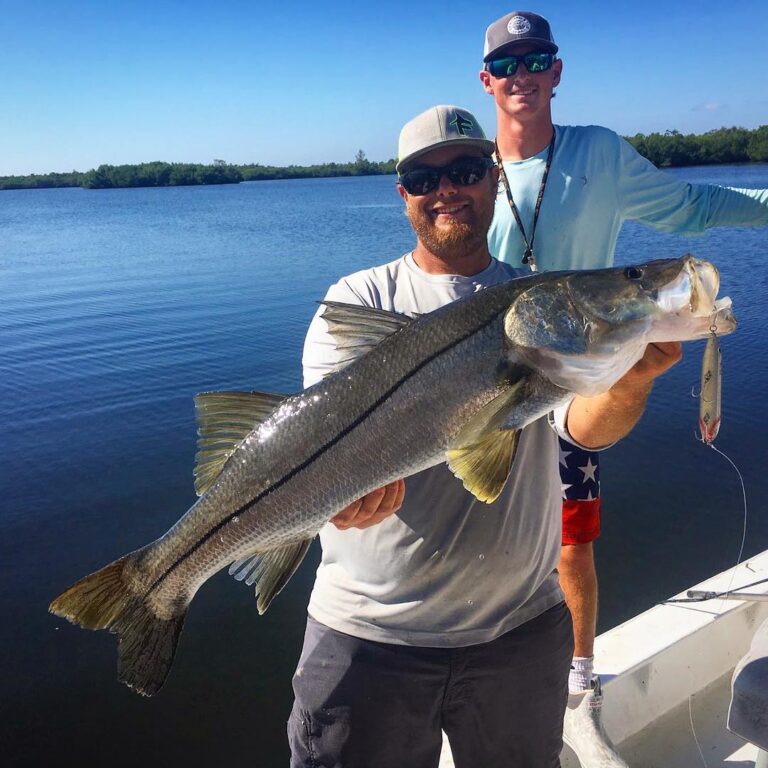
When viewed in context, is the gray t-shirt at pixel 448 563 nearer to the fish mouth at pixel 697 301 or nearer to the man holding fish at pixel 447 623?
the man holding fish at pixel 447 623

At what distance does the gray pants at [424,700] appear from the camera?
2.58 meters

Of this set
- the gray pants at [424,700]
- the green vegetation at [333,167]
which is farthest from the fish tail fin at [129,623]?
the green vegetation at [333,167]

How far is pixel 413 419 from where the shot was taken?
2.33 metres

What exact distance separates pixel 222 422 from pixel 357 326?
0.64 metres

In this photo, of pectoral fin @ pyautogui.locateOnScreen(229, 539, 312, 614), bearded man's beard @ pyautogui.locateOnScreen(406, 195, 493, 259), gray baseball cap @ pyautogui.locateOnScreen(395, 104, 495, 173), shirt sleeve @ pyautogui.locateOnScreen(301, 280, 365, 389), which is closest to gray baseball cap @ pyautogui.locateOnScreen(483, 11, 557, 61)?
gray baseball cap @ pyautogui.locateOnScreen(395, 104, 495, 173)

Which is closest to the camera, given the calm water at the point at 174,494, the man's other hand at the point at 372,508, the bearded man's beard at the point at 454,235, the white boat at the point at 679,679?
the man's other hand at the point at 372,508

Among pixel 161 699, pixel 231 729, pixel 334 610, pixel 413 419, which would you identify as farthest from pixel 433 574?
pixel 161 699

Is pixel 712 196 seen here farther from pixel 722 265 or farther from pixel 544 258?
pixel 722 265

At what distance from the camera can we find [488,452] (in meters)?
2.24

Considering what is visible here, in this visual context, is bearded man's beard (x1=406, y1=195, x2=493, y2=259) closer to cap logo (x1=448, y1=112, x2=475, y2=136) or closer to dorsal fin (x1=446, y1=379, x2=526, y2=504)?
cap logo (x1=448, y1=112, x2=475, y2=136)

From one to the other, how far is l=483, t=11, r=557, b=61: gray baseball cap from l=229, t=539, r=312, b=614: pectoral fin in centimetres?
293

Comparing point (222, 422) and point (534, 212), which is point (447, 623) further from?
point (534, 212)

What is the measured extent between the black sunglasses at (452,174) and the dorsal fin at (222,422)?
3.86 feet

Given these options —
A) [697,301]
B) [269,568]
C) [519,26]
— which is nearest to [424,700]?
[269,568]
